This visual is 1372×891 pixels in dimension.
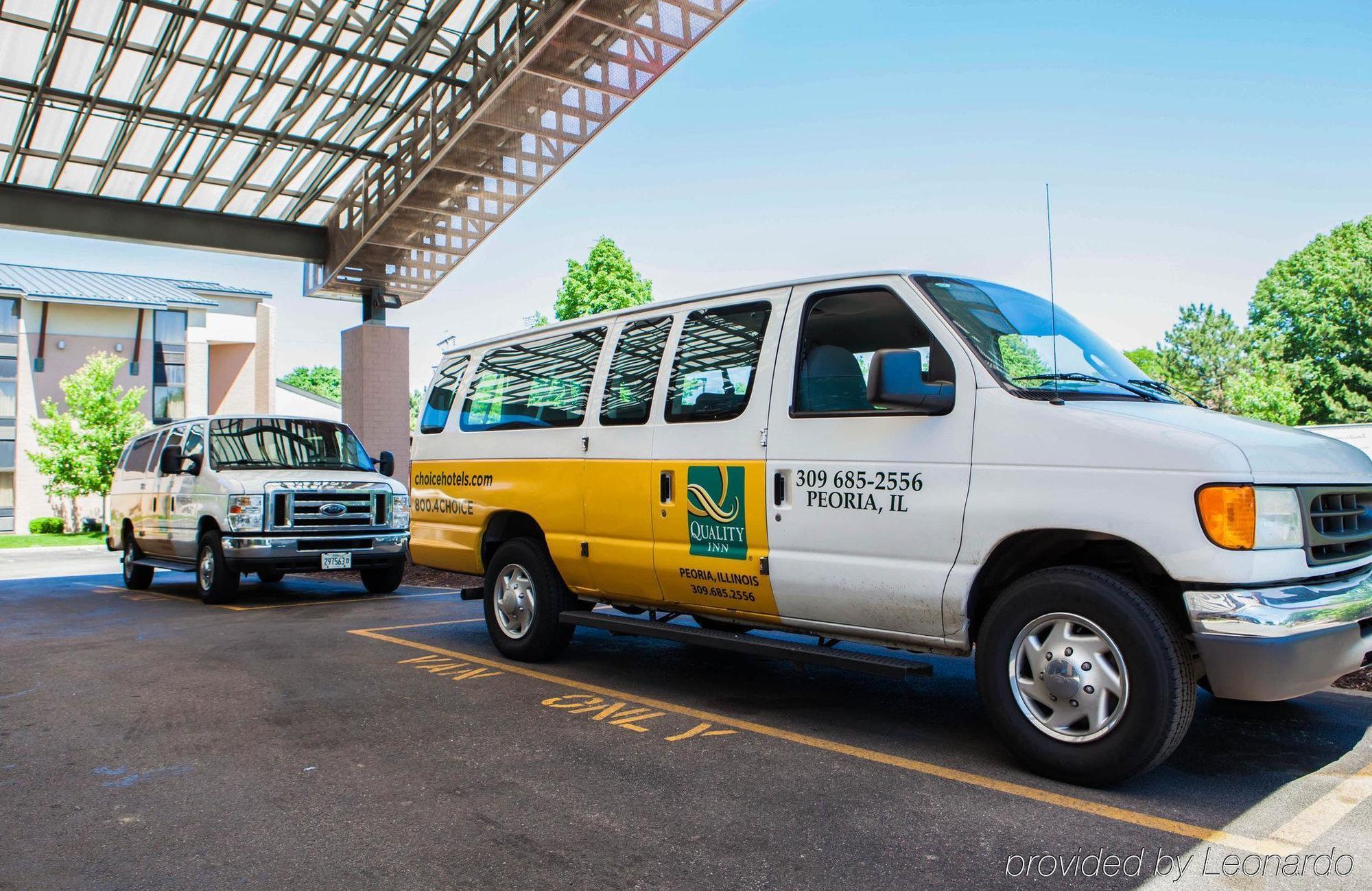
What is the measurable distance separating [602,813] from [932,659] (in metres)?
3.99

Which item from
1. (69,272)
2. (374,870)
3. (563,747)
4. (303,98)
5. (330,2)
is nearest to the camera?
(374,870)

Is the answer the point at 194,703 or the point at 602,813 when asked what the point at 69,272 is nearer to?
the point at 194,703

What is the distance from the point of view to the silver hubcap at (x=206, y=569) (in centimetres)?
1142

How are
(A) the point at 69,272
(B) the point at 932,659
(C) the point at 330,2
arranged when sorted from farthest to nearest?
(A) the point at 69,272 < (C) the point at 330,2 < (B) the point at 932,659

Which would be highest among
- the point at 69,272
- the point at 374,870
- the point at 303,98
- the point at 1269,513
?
the point at 69,272

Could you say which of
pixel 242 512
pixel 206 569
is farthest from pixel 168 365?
pixel 242 512

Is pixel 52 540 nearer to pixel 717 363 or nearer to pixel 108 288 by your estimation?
pixel 108 288

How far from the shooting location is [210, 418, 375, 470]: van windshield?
38.8ft

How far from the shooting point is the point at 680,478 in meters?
5.74

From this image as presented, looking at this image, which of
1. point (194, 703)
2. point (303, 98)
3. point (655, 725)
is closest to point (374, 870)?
point (655, 725)

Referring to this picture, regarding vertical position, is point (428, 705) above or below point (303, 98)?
below

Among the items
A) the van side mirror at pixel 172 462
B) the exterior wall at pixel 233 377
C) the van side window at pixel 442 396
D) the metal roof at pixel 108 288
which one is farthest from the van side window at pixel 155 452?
the exterior wall at pixel 233 377

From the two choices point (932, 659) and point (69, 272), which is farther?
point (69, 272)

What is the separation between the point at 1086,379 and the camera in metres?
4.67
